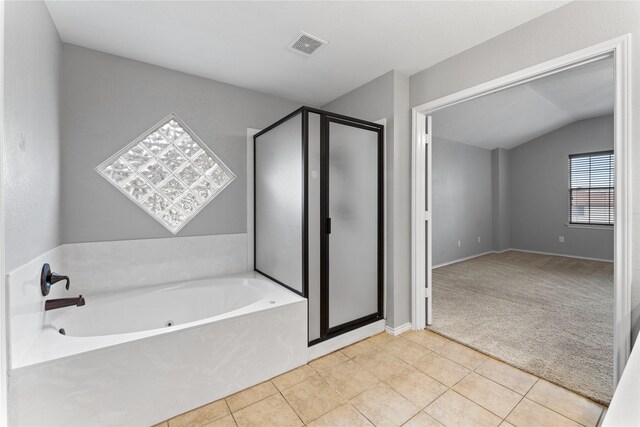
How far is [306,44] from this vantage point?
212cm

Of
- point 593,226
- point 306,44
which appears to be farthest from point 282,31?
point 593,226

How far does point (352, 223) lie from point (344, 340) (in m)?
0.99

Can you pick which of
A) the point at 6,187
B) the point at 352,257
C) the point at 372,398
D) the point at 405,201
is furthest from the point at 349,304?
the point at 6,187

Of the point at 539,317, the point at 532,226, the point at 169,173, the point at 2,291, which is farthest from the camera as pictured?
the point at 532,226

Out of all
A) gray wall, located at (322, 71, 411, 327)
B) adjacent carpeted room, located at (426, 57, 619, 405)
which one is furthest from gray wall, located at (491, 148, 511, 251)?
gray wall, located at (322, 71, 411, 327)

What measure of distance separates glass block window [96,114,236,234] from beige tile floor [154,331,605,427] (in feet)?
5.34

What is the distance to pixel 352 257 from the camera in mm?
2406

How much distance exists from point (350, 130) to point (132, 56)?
1.90 m

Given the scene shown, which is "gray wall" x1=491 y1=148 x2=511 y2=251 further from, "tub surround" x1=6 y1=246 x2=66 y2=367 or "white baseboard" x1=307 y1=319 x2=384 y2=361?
"tub surround" x1=6 y1=246 x2=66 y2=367

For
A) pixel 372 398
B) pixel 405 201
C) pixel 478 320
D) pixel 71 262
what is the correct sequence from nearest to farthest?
1. pixel 372 398
2. pixel 71 262
3. pixel 405 201
4. pixel 478 320

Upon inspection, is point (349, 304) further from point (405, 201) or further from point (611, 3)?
point (611, 3)

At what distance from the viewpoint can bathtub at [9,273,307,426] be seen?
1314 millimetres

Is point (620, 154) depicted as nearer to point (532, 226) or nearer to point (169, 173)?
point (169, 173)

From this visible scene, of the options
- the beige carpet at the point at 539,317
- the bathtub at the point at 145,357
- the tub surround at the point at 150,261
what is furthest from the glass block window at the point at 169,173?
the beige carpet at the point at 539,317
